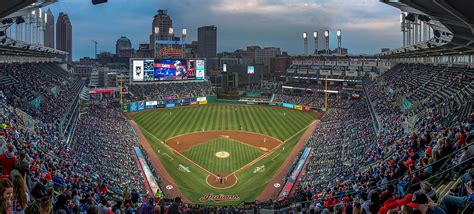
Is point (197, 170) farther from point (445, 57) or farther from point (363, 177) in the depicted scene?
point (445, 57)

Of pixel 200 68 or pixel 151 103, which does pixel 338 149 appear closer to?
pixel 151 103

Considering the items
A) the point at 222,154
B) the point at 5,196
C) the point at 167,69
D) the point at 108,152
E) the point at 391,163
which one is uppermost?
the point at 167,69

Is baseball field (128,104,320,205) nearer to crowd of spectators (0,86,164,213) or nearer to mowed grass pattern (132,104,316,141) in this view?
mowed grass pattern (132,104,316,141)

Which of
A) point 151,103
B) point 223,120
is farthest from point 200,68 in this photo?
point 223,120

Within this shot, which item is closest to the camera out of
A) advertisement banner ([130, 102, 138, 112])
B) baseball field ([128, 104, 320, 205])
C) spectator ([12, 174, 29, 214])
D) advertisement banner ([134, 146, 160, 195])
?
spectator ([12, 174, 29, 214])

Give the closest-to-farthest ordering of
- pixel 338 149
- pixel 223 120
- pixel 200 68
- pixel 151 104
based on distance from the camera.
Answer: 1. pixel 338 149
2. pixel 223 120
3. pixel 151 104
4. pixel 200 68

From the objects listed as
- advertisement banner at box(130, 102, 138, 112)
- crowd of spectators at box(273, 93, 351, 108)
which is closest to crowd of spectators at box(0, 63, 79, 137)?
advertisement banner at box(130, 102, 138, 112)
